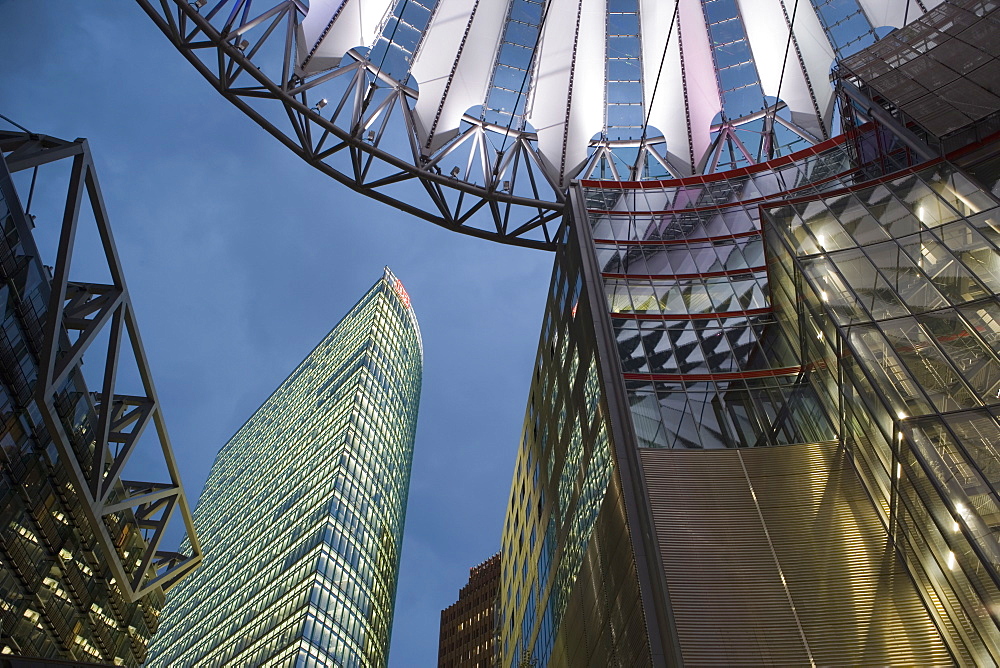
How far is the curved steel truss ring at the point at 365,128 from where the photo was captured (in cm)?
2544

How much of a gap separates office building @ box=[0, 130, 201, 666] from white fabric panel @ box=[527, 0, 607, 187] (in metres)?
15.7

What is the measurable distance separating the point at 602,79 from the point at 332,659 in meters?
50.1

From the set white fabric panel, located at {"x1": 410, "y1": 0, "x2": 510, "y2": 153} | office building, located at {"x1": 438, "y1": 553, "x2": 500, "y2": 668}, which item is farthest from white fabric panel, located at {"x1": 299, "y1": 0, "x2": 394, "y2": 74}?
office building, located at {"x1": 438, "y1": 553, "x2": 500, "y2": 668}

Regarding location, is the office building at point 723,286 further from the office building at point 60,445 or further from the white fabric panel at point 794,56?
the office building at point 60,445

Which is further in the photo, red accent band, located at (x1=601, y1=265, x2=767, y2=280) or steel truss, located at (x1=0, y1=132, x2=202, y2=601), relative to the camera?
red accent band, located at (x1=601, y1=265, x2=767, y2=280)

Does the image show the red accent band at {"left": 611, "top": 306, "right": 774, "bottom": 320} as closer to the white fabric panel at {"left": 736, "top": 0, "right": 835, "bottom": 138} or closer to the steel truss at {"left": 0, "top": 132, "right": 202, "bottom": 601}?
the white fabric panel at {"left": 736, "top": 0, "right": 835, "bottom": 138}

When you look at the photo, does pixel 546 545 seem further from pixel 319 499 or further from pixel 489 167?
pixel 319 499

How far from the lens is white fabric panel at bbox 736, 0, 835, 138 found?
91.4 feet

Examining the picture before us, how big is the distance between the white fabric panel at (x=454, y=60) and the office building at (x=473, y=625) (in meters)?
84.1

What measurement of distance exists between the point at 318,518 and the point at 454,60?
182 ft

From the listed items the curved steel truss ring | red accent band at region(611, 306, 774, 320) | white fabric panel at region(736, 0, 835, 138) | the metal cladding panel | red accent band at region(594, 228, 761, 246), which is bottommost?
the metal cladding panel

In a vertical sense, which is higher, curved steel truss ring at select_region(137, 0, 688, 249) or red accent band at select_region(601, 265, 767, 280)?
curved steel truss ring at select_region(137, 0, 688, 249)

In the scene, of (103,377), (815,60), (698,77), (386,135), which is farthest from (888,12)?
(103,377)

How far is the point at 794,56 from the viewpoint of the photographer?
28.3 metres
